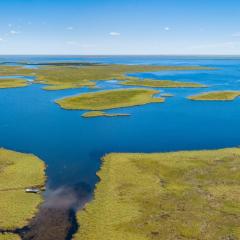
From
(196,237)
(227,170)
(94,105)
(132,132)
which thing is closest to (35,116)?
(94,105)

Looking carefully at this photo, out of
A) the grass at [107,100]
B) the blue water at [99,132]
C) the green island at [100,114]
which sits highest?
the grass at [107,100]

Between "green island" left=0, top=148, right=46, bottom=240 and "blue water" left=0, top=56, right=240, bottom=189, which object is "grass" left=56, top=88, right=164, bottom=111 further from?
"green island" left=0, top=148, right=46, bottom=240

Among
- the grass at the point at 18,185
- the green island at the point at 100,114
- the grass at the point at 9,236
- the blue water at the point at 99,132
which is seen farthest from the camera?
the green island at the point at 100,114

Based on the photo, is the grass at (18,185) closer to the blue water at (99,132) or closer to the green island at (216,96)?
the blue water at (99,132)

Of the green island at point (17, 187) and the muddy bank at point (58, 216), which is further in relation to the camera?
the green island at point (17, 187)

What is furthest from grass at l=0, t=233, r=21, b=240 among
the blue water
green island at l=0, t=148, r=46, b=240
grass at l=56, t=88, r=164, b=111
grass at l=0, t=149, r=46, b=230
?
grass at l=56, t=88, r=164, b=111

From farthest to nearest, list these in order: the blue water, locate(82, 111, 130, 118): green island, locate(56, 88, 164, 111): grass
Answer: locate(56, 88, 164, 111): grass, locate(82, 111, 130, 118): green island, the blue water

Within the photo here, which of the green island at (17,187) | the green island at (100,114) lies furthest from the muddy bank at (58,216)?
the green island at (100,114)
